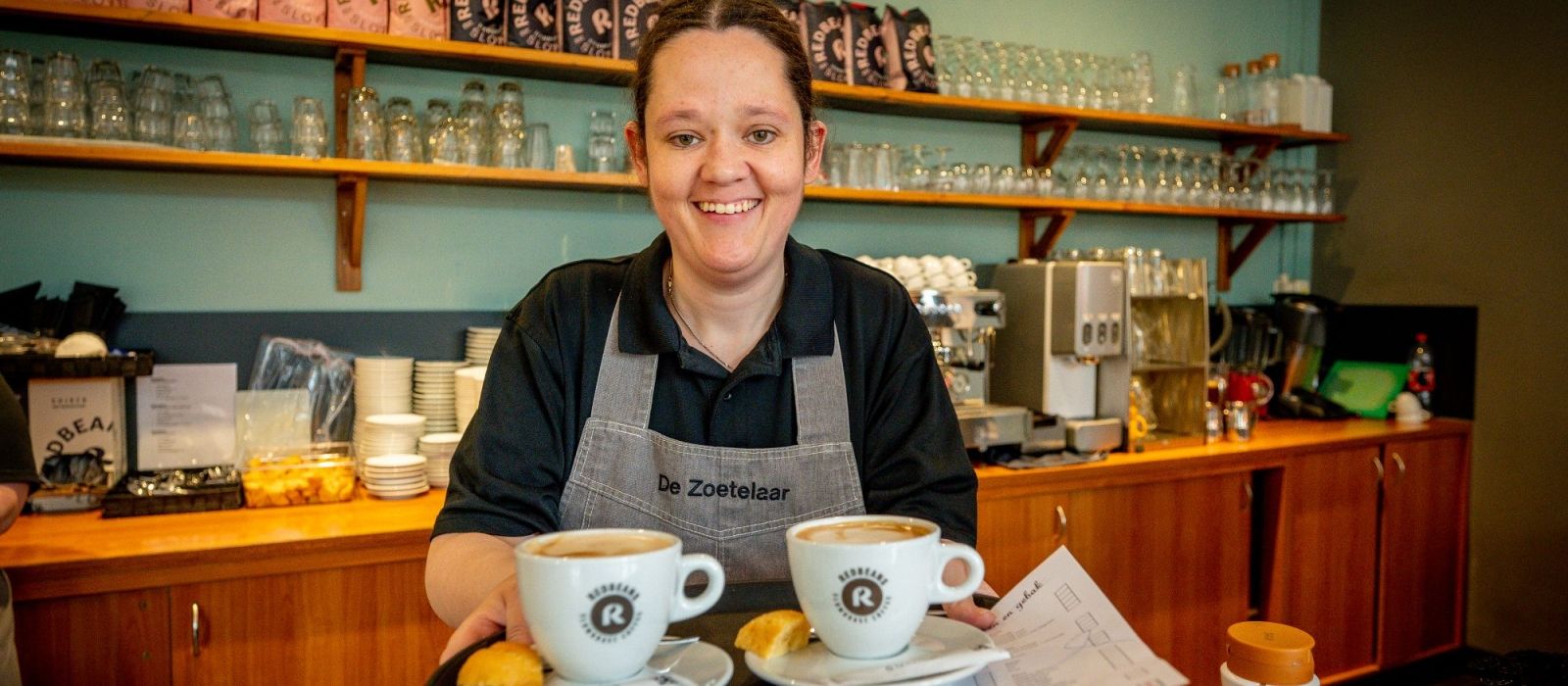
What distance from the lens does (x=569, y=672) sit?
845mm

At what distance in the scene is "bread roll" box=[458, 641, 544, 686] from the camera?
2.67 feet

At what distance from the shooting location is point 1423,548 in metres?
3.72

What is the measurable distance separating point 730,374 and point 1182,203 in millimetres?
2833

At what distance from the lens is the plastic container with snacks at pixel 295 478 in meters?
2.38

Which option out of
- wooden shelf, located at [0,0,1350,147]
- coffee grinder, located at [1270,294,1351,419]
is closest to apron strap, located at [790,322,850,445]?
wooden shelf, located at [0,0,1350,147]

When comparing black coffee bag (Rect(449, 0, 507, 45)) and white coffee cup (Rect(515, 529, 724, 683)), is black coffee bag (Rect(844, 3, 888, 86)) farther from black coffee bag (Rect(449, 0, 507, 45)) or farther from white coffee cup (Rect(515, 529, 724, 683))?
white coffee cup (Rect(515, 529, 724, 683))

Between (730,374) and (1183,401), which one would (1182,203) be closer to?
(1183,401)

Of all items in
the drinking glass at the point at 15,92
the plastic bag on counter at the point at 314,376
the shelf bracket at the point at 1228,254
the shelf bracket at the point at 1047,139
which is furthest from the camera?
the shelf bracket at the point at 1228,254

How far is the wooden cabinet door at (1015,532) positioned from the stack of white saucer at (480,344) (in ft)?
4.62

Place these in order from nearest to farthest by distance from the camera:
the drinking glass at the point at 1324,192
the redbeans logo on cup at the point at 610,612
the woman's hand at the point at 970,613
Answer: the redbeans logo on cup at the point at 610,612
the woman's hand at the point at 970,613
the drinking glass at the point at 1324,192

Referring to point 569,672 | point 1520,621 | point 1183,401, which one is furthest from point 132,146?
point 1520,621

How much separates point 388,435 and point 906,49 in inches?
75.4

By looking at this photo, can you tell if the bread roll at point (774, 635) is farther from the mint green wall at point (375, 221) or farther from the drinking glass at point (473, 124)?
the mint green wall at point (375, 221)

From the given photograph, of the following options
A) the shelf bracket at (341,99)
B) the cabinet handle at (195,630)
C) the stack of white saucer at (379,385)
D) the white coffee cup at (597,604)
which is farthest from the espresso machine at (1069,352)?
the white coffee cup at (597,604)
